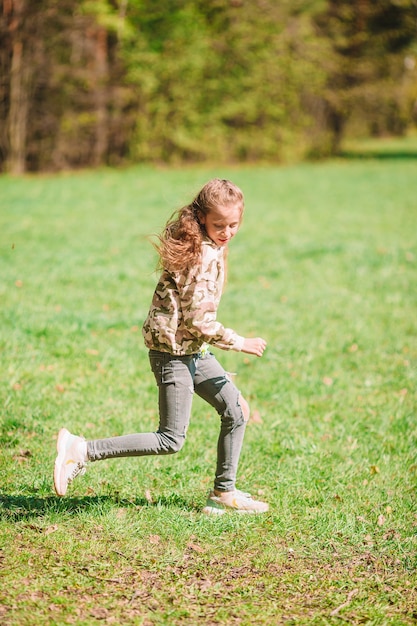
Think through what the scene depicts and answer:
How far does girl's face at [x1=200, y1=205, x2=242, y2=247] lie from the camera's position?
3.23 metres

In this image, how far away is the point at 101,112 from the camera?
2195 centimetres

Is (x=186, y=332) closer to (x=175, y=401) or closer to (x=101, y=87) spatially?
(x=175, y=401)

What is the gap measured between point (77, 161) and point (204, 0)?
7.12 m

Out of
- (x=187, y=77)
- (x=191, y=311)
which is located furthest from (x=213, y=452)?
(x=187, y=77)

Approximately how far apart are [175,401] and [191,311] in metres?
0.46

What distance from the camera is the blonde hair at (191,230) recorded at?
10.5 ft

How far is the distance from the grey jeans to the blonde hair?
Answer: 0.46m

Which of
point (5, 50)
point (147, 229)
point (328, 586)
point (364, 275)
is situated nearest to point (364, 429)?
point (328, 586)

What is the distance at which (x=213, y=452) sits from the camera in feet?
14.8

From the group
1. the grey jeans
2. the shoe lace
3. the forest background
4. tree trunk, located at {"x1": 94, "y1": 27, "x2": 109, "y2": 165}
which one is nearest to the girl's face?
the grey jeans

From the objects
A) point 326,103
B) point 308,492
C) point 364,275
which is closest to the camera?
point 308,492

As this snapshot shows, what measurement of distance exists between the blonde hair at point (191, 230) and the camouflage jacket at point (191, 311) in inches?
1.9

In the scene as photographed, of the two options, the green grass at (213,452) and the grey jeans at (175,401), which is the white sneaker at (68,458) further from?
the green grass at (213,452)

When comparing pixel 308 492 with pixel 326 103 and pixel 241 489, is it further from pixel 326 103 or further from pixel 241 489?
pixel 326 103
